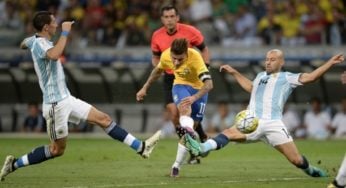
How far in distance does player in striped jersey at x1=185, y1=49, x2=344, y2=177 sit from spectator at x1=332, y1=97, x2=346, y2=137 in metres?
11.7

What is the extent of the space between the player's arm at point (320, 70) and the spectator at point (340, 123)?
12.2 meters

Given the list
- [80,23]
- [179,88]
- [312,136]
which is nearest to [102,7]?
[80,23]

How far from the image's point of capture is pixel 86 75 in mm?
27812

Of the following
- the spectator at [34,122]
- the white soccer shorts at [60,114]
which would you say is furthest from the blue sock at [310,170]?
the spectator at [34,122]

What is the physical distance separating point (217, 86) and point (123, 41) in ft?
9.51

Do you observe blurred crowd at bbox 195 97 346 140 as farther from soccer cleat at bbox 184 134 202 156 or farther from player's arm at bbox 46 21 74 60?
player's arm at bbox 46 21 74 60

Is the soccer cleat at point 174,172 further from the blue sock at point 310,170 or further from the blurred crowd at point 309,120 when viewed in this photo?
the blurred crowd at point 309,120

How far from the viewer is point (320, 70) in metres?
12.5

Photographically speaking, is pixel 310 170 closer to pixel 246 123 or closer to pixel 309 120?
pixel 246 123

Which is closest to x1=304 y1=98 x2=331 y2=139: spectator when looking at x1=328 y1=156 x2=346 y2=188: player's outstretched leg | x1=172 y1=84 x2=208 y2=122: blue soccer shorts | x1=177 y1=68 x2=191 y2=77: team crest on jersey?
x1=172 y1=84 x2=208 y2=122: blue soccer shorts

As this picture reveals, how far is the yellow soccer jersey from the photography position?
45.7 ft

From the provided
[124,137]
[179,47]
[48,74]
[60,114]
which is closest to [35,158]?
[60,114]

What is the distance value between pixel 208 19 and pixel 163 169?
1251cm

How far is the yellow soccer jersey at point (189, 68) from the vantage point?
1394 centimetres
